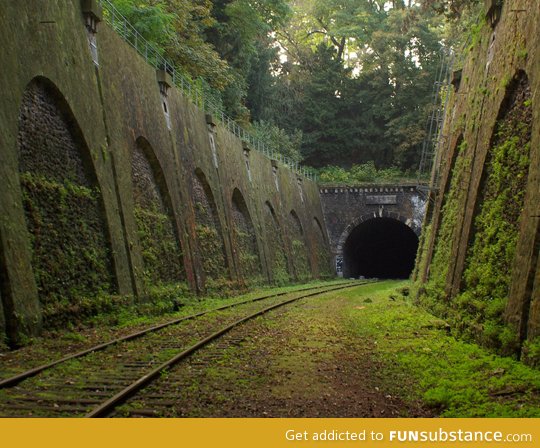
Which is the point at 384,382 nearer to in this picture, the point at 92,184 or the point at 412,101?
the point at 92,184

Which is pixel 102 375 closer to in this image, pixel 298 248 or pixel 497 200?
pixel 497 200

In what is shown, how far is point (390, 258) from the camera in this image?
49844 mm

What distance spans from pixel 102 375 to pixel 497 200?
24.0 ft

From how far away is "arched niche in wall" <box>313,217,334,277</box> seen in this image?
125ft

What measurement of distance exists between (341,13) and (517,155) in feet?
167

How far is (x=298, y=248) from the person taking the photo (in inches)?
1353

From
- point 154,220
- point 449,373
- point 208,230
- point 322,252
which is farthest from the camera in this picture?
point 322,252

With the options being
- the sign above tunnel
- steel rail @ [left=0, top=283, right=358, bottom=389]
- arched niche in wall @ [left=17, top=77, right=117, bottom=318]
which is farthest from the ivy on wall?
the sign above tunnel

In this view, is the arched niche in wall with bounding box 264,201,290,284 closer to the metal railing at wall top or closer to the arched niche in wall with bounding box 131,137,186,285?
the metal railing at wall top

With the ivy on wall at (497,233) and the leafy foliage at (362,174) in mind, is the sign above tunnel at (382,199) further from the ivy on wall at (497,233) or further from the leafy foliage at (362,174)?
the ivy on wall at (497,233)

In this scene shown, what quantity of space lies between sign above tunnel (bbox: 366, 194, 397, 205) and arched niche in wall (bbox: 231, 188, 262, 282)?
49.7 feet

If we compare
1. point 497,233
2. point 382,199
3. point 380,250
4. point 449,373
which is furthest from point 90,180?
point 380,250

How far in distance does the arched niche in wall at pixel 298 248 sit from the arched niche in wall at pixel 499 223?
69.0 feet
